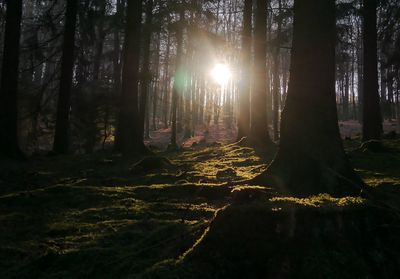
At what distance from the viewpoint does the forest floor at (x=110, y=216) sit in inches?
138

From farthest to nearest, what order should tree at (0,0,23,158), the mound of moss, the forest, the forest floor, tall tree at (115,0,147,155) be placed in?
1. tall tree at (115,0,147,155)
2. tree at (0,0,23,158)
3. the forest floor
4. the forest
5. the mound of moss

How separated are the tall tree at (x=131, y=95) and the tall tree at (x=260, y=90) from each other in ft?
14.4

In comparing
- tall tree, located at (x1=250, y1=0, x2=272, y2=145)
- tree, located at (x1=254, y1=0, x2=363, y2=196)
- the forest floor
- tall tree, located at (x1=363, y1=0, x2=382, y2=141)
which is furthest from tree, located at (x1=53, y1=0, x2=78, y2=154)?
tree, located at (x1=254, y1=0, x2=363, y2=196)

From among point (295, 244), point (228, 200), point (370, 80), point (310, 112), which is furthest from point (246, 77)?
point (295, 244)

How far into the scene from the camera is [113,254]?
3713 millimetres

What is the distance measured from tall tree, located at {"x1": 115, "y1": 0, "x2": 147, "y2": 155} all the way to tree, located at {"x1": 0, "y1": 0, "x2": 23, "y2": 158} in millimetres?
3084

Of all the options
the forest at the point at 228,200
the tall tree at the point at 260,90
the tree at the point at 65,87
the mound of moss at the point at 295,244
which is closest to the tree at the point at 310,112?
the forest at the point at 228,200

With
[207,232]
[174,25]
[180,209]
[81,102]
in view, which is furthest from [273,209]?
[174,25]

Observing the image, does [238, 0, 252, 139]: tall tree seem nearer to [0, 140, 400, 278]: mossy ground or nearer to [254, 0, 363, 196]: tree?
[0, 140, 400, 278]: mossy ground

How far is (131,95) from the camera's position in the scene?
13.1 meters

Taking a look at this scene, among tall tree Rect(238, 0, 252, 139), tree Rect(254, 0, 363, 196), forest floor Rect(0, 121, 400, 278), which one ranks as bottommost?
forest floor Rect(0, 121, 400, 278)

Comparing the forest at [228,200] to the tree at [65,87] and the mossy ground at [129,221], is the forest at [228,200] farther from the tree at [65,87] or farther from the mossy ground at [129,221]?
the tree at [65,87]

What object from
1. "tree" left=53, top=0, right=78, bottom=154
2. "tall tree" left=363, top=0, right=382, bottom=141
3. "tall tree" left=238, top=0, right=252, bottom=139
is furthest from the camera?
"tall tree" left=238, top=0, right=252, bottom=139

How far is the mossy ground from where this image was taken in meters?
3.18
